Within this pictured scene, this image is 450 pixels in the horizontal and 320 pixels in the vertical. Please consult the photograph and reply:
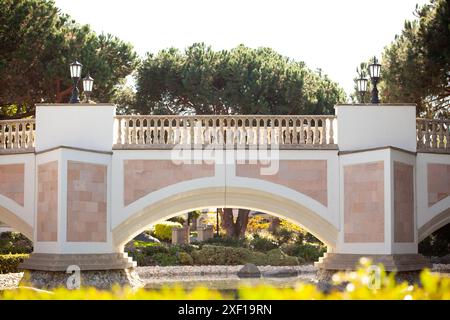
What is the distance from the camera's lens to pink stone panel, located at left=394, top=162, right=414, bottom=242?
60.3 feet

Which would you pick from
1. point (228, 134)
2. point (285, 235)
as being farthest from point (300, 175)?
point (285, 235)

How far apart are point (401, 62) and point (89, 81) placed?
1329 centimetres

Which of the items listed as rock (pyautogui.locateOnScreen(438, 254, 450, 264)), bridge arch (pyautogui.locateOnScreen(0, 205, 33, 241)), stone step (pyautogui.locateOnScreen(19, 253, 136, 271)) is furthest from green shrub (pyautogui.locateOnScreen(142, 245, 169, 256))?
rock (pyautogui.locateOnScreen(438, 254, 450, 264))

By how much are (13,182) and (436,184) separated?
38.0ft

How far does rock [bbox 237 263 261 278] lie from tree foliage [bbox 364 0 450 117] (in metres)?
8.62

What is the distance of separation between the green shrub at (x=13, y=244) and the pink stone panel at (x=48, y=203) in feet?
27.7

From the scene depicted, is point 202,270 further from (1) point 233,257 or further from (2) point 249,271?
(2) point 249,271

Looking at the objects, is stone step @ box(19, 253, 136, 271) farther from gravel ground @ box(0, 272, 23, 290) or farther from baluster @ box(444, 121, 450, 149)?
baluster @ box(444, 121, 450, 149)

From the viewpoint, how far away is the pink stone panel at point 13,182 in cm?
1966

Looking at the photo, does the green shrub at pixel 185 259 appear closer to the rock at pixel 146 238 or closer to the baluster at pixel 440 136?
the rock at pixel 146 238

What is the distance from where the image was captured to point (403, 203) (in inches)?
731

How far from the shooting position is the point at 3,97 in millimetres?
28578
